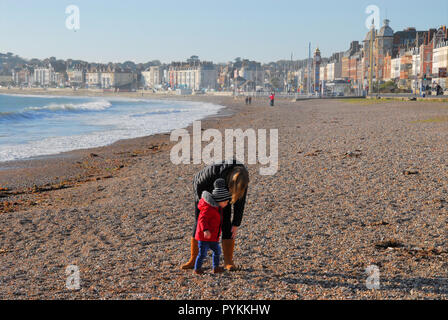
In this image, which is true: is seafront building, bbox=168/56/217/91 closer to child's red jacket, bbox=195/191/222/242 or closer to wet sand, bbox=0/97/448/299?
wet sand, bbox=0/97/448/299

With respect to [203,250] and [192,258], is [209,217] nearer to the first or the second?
[203,250]

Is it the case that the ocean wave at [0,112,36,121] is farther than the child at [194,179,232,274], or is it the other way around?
the ocean wave at [0,112,36,121]

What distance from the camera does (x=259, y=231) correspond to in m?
7.03

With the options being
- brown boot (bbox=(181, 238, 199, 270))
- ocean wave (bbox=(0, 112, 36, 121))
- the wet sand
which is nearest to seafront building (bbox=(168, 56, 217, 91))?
ocean wave (bbox=(0, 112, 36, 121))

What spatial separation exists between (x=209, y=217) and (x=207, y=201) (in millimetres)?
198

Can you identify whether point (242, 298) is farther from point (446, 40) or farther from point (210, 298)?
point (446, 40)

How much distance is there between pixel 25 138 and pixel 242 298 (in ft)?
71.8

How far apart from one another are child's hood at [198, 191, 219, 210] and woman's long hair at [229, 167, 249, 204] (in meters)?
0.20

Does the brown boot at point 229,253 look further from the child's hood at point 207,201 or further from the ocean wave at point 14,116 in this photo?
the ocean wave at point 14,116

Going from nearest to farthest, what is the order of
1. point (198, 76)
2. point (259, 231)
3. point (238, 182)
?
point (238, 182)
point (259, 231)
point (198, 76)

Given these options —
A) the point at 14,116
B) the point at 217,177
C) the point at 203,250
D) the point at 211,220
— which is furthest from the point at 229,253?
the point at 14,116

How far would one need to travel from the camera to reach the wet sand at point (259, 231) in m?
5.15

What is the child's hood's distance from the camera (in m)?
5.18
